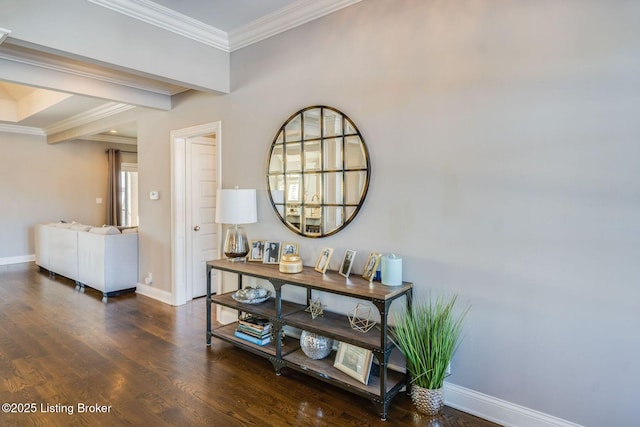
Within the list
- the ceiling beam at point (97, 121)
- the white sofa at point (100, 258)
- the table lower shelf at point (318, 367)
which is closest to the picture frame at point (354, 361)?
the table lower shelf at point (318, 367)

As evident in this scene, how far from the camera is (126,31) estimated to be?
9.30 feet

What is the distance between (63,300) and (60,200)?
13.4 ft

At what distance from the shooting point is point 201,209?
470 cm

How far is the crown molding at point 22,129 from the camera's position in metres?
6.97

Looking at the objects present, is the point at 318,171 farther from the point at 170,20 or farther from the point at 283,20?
the point at 170,20

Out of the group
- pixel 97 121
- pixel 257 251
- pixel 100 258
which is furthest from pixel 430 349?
pixel 97 121

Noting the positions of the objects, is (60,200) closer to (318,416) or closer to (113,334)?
(113,334)

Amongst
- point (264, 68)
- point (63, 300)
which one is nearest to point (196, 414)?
point (264, 68)

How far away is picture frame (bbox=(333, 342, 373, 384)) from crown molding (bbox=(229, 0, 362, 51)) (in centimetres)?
247

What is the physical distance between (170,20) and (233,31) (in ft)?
1.89

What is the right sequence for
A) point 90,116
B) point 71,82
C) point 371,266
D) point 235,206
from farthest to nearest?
1. point 90,116
2. point 71,82
3. point 235,206
4. point 371,266

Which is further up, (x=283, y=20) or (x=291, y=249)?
(x=283, y=20)

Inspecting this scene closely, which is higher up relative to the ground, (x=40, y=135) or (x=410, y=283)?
(x=40, y=135)

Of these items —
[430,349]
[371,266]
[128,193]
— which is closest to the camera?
[430,349]
